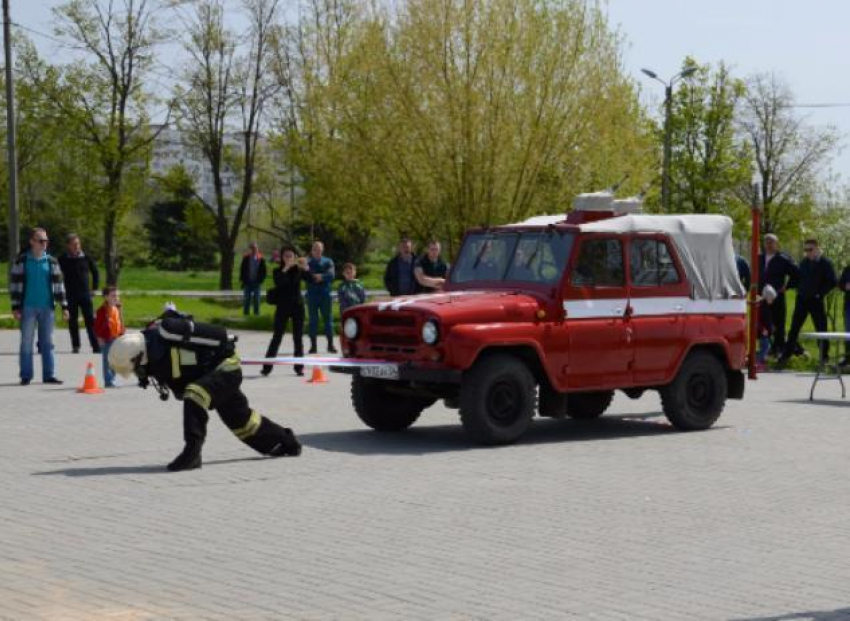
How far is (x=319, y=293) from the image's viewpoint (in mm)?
25656

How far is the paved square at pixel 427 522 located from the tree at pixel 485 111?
65.3ft

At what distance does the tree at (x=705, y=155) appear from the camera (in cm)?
6506

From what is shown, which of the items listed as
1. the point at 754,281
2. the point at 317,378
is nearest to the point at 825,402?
the point at 754,281

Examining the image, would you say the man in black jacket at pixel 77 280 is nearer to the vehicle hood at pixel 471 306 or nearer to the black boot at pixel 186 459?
the vehicle hood at pixel 471 306

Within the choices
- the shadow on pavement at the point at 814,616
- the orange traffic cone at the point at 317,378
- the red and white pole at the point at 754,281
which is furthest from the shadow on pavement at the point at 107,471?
the orange traffic cone at the point at 317,378

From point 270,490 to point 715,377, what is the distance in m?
5.78

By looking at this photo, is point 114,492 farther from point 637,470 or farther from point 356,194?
point 356,194

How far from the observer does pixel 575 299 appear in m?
14.7

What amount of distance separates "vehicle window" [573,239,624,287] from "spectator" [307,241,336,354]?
10.2m

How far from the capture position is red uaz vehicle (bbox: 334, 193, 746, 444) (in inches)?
553

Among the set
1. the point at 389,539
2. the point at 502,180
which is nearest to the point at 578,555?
the point at 389,539

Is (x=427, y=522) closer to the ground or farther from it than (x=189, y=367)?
closer to the ground

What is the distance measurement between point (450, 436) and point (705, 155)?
53.1 m

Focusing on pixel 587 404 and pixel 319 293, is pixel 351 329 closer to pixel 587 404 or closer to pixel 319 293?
pixel 587 404
